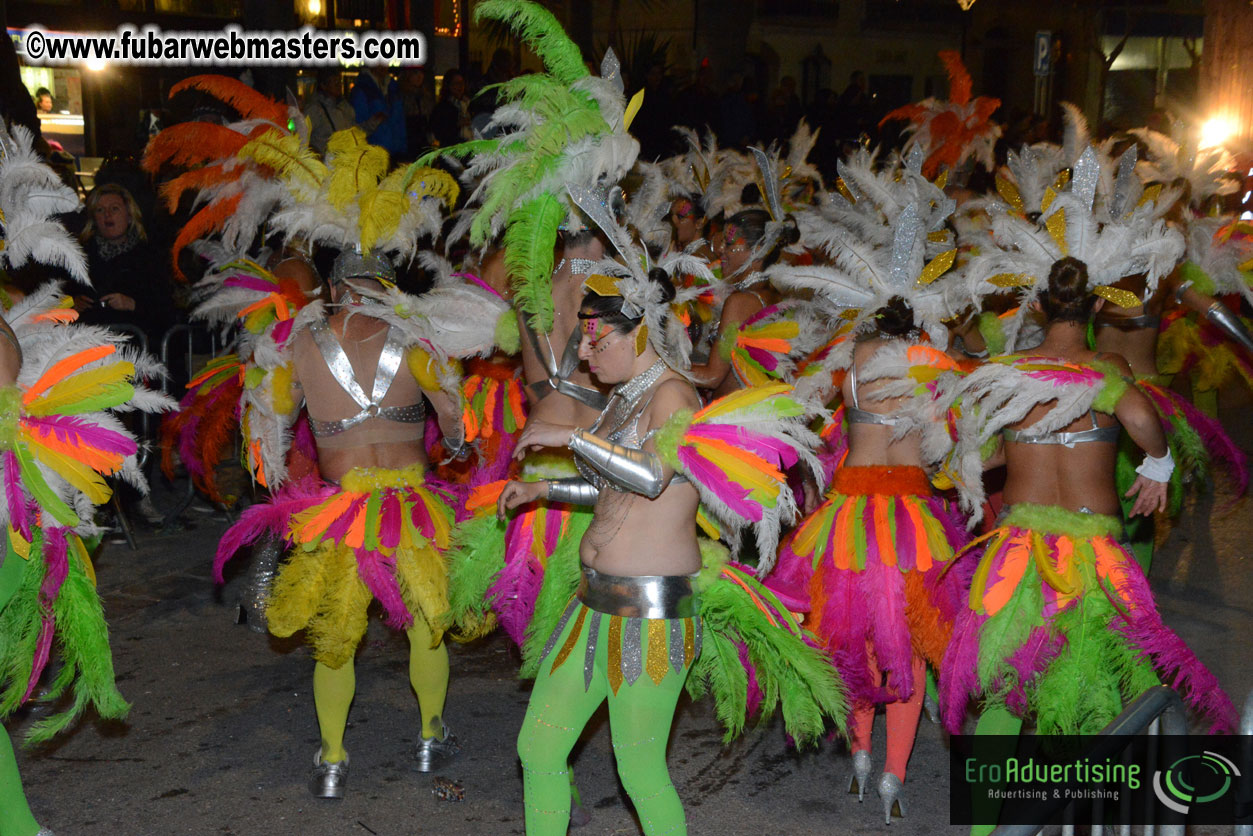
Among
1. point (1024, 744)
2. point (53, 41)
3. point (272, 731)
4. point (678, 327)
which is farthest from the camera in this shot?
point (53, 41)

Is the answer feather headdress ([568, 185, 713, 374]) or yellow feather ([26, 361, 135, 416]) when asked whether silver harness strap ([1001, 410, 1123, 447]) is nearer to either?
feather headdress ([568, 185, 713, 374])

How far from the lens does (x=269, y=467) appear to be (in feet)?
15.7

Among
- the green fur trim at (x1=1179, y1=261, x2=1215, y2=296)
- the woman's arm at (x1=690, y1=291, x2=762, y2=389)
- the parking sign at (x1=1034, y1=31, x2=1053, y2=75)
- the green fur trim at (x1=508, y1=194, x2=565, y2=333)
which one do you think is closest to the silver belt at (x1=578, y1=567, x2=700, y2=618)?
the green fur trim at (x1=508, y1=194, x2=565, y2=333)

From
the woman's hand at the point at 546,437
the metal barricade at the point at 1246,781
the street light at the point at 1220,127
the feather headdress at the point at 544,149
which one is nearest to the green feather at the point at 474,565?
the feather headdress at the point at 544,149

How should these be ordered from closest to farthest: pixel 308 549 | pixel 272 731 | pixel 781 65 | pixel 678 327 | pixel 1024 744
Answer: pixel 678 327, pixel 308 549, pixel 1024 744, pixel 272 731, pixel 781 65

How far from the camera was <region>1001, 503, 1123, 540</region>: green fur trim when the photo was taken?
3.97 metres

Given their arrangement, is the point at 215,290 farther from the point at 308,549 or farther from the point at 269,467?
the point at 308,549

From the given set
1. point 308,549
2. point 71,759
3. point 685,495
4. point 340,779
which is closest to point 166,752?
point 71,759

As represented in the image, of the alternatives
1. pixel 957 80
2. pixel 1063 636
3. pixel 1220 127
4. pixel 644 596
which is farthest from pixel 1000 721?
pixel 1220 127

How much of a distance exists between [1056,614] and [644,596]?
1.39m

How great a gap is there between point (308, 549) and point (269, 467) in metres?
0.58

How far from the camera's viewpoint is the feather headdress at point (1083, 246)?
13.6ft

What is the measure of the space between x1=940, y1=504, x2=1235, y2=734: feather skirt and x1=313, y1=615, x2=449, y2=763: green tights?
189 centimetres

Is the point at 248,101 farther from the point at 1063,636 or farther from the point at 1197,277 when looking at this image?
the point at 1197,277
